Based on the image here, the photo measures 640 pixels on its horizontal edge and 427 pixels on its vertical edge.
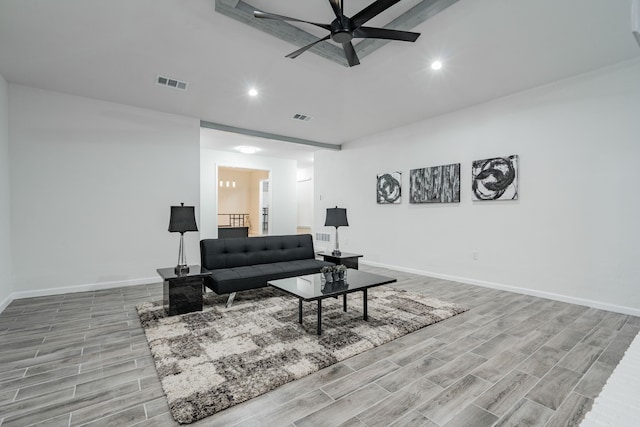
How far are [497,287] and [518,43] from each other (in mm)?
3311

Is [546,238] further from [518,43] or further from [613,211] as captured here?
[518,43]

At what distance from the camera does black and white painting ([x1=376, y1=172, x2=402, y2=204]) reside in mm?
6000

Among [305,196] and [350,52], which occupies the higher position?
[350,52]

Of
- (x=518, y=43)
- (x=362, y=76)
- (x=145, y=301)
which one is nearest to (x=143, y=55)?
(x=362, y=76)

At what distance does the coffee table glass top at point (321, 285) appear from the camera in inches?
109

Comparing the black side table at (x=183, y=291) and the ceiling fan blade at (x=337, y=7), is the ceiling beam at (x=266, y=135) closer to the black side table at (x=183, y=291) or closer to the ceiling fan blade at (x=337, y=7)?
the black side table at (x=183, y=291)

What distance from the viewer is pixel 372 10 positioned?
2236 mm

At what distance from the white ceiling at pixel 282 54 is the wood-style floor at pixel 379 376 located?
2940mm

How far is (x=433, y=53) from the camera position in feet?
10.7

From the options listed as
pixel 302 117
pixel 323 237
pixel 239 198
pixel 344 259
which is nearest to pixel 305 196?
pixel 239 198

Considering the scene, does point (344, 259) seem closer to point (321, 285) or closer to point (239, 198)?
point (321, 285)

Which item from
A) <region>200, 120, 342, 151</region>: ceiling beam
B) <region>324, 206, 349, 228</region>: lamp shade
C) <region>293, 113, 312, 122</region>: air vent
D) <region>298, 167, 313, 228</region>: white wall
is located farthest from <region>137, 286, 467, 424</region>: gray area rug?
<region>298, 167, 313, 228</region>: white wall

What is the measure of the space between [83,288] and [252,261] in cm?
258

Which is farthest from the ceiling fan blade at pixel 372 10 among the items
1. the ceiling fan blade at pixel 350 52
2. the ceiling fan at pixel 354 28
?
the ceiling fan blade at pixel 350 52
